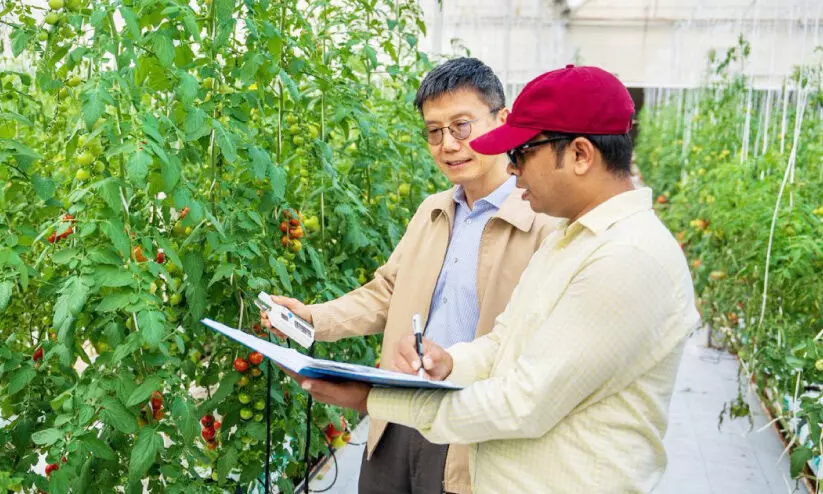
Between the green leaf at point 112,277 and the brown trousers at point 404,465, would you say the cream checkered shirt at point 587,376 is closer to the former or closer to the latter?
the brown trousers at point 404,465

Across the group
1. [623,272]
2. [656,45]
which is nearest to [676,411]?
[623,272]

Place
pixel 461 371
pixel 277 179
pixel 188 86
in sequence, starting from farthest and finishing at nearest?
pixel 277 179 < pixel 188 86 < pixel 461 371

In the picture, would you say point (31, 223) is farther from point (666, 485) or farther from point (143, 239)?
point (666, 485)

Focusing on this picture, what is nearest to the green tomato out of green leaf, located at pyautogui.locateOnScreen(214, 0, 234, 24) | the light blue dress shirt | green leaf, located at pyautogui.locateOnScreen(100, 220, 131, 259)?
green leaf, located at pyautogui.locateOnScreen(100, 220, 131, 259)

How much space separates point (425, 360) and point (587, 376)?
0.92 ft

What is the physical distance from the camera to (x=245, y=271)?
1.73 meters

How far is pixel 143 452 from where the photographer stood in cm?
159

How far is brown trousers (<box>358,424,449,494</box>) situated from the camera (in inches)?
63.7

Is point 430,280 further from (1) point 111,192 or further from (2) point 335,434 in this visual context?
(2) point 335,434

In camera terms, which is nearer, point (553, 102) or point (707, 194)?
point (553, 102)

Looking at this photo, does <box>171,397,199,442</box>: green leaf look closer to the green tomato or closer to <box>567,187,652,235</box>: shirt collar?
the green tomato

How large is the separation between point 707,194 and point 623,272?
14.3ft

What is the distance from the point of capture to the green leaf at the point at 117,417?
1556 millimetres

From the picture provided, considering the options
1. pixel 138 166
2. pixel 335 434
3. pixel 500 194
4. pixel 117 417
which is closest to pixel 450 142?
pixel 500 194
